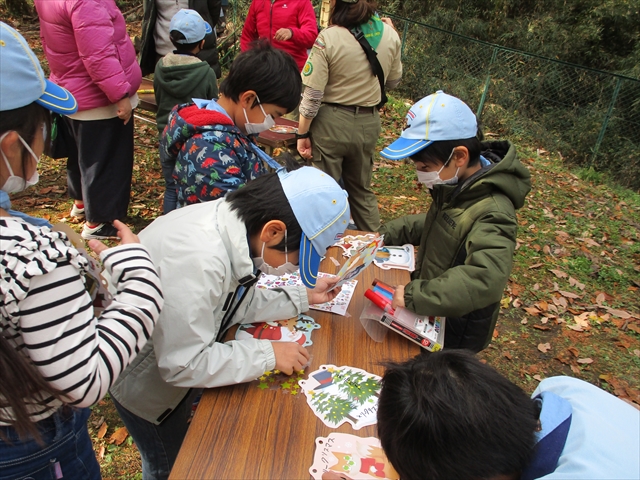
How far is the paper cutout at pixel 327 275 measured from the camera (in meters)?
1.99

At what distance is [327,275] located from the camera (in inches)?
A: 87.4

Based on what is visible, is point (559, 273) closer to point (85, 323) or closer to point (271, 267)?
point (271, 267)

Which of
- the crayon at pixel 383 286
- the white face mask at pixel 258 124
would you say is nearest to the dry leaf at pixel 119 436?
the crayon at pixel 383 286

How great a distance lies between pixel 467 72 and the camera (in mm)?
10039

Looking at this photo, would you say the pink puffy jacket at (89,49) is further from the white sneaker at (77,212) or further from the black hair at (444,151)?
the black hair at (444,151)

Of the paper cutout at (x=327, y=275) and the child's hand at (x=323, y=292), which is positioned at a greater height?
the child's hand at (x=323, y=292)

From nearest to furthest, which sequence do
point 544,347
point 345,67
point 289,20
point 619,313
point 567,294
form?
point 345,67
point 544,347
point 619,313
point 567,294
point 289,20

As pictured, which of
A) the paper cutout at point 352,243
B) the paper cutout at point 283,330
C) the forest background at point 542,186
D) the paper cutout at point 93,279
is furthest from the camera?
the forest background at point 542,186

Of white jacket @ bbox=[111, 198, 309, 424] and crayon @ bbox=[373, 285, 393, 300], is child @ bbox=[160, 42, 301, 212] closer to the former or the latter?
white jacket @ bbox=[111, 198, 309, 424]

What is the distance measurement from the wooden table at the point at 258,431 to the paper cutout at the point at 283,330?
7cm

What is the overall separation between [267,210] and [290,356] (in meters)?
0.50

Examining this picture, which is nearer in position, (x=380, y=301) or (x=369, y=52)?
(x=380, y=301)

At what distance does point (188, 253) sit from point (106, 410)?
6.42ft

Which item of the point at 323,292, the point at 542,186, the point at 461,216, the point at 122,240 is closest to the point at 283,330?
the point at 323,292
